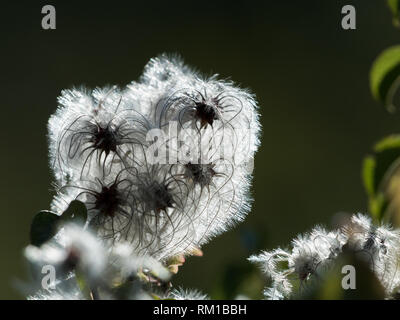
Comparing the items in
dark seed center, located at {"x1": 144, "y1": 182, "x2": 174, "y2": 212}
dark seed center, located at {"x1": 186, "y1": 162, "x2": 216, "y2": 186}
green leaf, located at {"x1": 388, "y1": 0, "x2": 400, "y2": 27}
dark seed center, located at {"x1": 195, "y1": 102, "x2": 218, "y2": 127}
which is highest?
green leaf, located at {"x1": 388, "y1": 0, "x2": 400, "y2": 27}

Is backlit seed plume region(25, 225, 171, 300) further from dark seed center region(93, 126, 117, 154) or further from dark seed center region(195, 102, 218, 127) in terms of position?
dark seed center region(195, 102, 218, 127)

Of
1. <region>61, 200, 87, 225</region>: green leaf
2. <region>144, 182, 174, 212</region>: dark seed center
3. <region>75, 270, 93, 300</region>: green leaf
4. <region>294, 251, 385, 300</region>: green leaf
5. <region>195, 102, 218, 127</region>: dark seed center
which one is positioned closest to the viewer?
<region>294, 251, 385, 300</region>: green leaf

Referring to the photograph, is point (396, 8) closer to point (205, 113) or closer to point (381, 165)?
point (381, 165)

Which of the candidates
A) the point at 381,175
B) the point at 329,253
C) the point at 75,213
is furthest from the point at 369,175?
the point at 75,213

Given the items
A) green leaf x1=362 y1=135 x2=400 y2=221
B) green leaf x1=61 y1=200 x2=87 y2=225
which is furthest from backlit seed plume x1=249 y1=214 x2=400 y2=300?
green leaf x1=61 y1=200 x2=87 y2=225

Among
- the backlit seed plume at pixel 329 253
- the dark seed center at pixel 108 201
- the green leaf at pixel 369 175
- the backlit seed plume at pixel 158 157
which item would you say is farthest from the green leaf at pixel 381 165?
the dark seed center at pixel 108 201

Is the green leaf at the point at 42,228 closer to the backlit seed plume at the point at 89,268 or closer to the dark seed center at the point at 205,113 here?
the backlit seed plume at the point at 89,268
